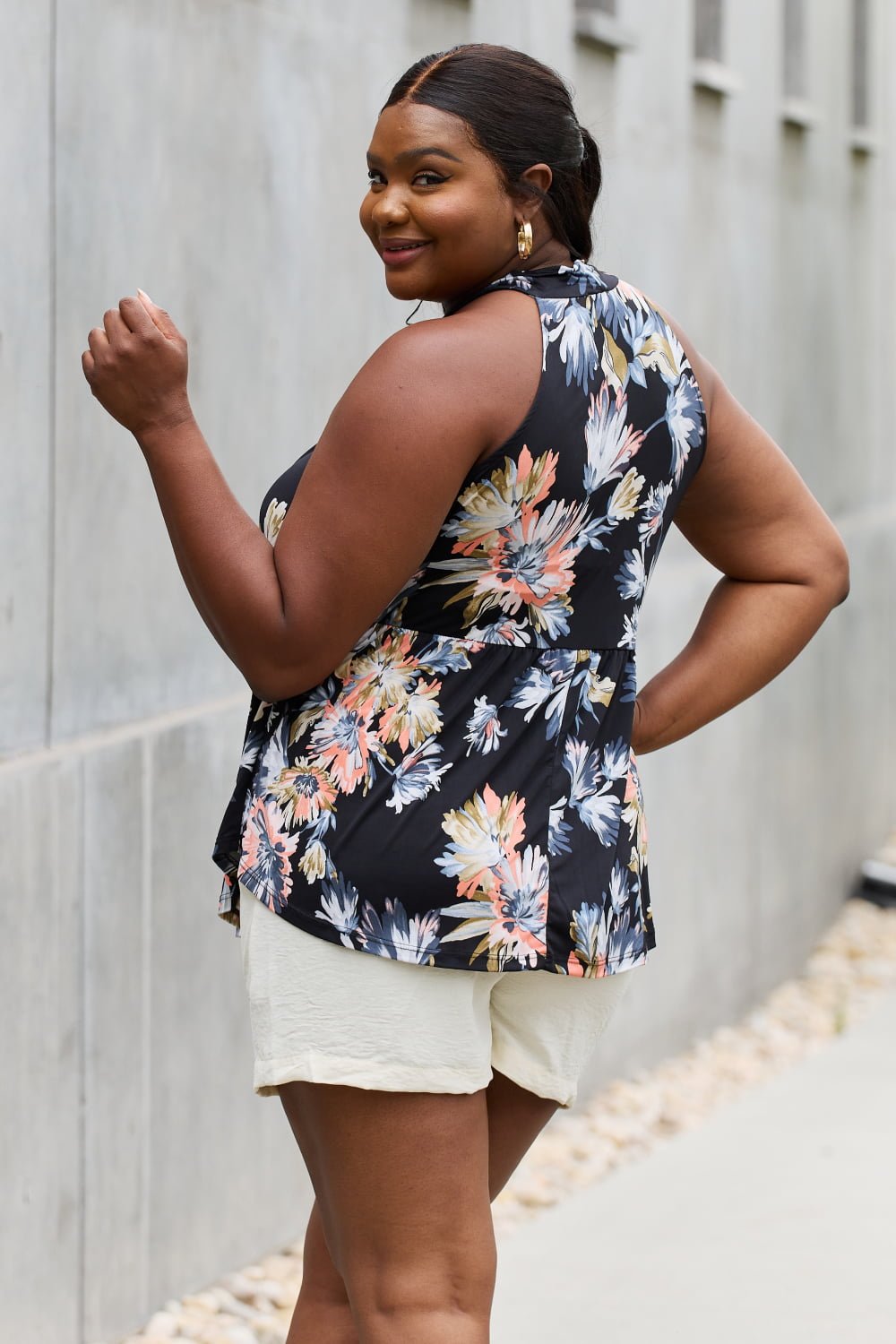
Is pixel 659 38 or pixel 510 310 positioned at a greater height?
pixel 659 38

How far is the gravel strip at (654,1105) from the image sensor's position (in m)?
4.00

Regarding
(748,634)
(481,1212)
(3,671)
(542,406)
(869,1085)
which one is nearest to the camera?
(542,406)

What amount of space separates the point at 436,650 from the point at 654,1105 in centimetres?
406

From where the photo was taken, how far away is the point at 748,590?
261 centimetres

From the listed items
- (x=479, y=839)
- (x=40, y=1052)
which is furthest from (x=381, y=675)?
(x=40, y=1052)

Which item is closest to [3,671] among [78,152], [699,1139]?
[78,152]

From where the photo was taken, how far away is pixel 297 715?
6.97 ft

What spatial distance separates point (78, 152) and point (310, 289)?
2.92 ft

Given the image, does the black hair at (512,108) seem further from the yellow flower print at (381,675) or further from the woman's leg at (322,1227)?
the woman's leg at (322,1227)

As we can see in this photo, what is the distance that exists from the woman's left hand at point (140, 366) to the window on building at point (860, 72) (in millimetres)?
7275

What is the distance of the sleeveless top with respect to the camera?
2057mm

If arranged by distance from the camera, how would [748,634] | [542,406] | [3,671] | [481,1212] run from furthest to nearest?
[3,671], [748,634], [481,1212], [542,406]

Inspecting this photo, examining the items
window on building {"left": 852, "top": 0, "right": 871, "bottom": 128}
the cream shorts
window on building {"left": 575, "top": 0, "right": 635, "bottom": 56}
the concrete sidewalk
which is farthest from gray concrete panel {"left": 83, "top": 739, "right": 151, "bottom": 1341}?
window on building {"left": 852, "top": 0, "right": 871, "bottom": 128}

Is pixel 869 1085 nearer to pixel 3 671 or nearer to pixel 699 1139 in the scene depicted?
pixel 699 1139
